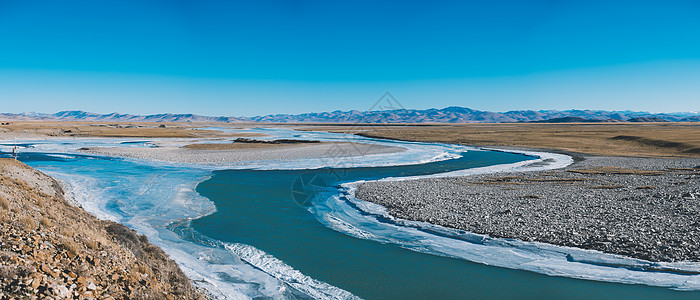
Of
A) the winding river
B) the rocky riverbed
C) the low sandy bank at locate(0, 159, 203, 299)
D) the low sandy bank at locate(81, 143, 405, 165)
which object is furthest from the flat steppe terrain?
the low sandy bank at locate(81, 143, 405, 165)

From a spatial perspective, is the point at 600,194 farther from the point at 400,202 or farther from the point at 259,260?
the point at 259,260

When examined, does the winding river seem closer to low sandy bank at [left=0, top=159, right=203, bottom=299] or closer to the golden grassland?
low sandy bank at [left=0, top=159, right=203, bottom=299]

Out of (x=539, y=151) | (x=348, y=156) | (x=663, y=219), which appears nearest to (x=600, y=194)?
(x=663, y=219)

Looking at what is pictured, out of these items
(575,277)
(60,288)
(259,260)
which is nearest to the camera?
(60,288)

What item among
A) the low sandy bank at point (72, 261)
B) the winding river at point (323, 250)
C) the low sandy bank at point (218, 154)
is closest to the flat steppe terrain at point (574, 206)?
the winding river at point (323, 250)

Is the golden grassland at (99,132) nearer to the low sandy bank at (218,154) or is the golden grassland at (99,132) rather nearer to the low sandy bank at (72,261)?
the low sandy bank at (218,154)

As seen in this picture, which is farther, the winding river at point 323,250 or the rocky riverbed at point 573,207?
the rocky riverbed at point 573,207
